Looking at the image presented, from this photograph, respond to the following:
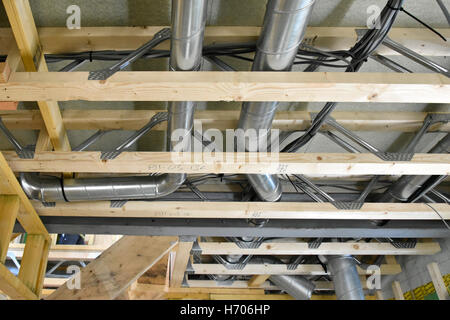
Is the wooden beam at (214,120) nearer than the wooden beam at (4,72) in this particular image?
No

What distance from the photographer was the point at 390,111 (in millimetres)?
1896

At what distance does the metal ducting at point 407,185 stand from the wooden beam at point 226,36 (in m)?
0.73

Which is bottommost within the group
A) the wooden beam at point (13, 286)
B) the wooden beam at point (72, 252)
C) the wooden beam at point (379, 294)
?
the wooden beam at point (13, 286)

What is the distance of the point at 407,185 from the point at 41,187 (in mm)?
2220

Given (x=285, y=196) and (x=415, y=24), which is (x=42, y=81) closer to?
(x=415, y=24)

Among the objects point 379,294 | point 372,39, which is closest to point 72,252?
point 379,294

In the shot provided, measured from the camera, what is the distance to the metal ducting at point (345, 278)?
2.84 meters

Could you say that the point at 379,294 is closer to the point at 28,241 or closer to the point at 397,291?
the point at 397,291

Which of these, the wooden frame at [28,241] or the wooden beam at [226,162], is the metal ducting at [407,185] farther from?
the wooden frame at [28,241]

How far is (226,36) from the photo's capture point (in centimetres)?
143

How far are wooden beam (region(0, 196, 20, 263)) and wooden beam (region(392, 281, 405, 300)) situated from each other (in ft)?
10.7

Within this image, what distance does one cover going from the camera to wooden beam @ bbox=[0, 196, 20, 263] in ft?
5.86

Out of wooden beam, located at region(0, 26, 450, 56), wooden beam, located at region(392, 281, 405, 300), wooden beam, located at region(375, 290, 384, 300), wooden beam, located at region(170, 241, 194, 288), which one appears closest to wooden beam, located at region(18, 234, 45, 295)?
wooden beam, located at region(170, 241, 194, 288)

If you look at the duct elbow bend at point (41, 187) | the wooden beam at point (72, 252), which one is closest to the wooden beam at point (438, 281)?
the duct elbow bend at point (41, 187)
